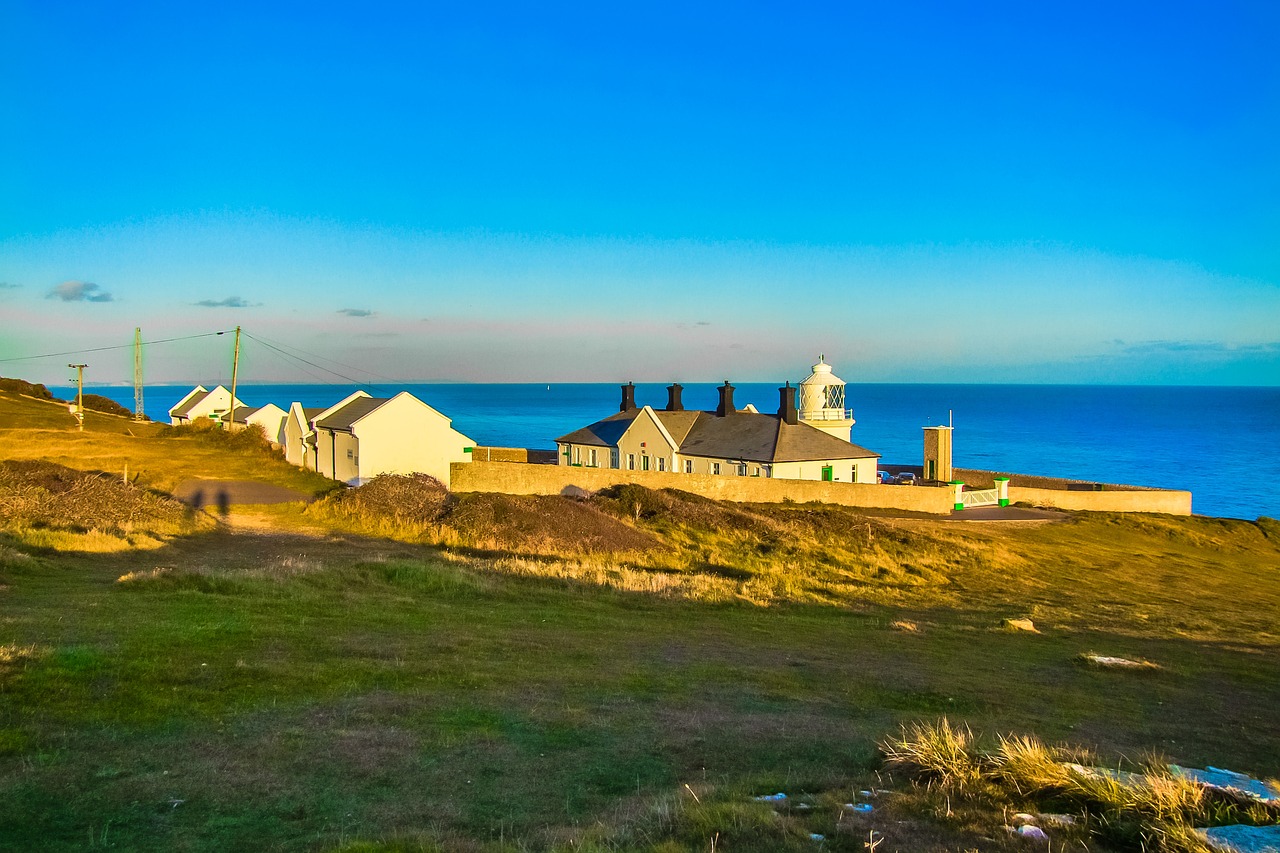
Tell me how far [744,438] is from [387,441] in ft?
63.1

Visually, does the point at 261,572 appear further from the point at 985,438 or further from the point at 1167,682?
the point at 985,438

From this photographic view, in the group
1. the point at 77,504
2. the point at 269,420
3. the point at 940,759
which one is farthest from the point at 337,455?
the point at 940,759

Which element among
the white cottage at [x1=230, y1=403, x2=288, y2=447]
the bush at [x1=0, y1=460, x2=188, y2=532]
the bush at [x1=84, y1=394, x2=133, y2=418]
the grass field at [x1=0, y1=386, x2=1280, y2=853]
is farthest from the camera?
the bush at [x1=84, y1=394, x2=133, y2=418]

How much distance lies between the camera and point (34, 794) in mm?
6676

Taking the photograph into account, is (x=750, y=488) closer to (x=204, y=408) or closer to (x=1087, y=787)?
(x=1087, y=787)

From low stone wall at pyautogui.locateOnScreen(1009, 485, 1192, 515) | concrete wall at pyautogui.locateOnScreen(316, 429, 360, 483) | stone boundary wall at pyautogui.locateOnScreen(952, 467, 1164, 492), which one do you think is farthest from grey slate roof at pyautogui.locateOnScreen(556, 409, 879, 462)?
concrete wall at pyautogui.locateOnScreen(316, 429, 360, 483)

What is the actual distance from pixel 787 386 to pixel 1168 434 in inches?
4603

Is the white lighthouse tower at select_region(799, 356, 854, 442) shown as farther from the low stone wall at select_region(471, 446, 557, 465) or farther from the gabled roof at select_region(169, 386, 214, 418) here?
the gabled roof at select_region(169, 386, 214, 418)

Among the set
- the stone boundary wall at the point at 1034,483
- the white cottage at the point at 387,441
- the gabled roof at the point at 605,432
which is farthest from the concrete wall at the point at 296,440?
the stone boundary wall at the point at 1034,483

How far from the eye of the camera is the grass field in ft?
21.4

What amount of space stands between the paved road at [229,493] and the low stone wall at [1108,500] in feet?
121

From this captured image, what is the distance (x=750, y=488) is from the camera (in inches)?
1656

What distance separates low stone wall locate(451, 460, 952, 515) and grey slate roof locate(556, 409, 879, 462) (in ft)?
8.07

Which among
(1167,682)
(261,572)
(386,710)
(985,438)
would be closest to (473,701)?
(386,710)
